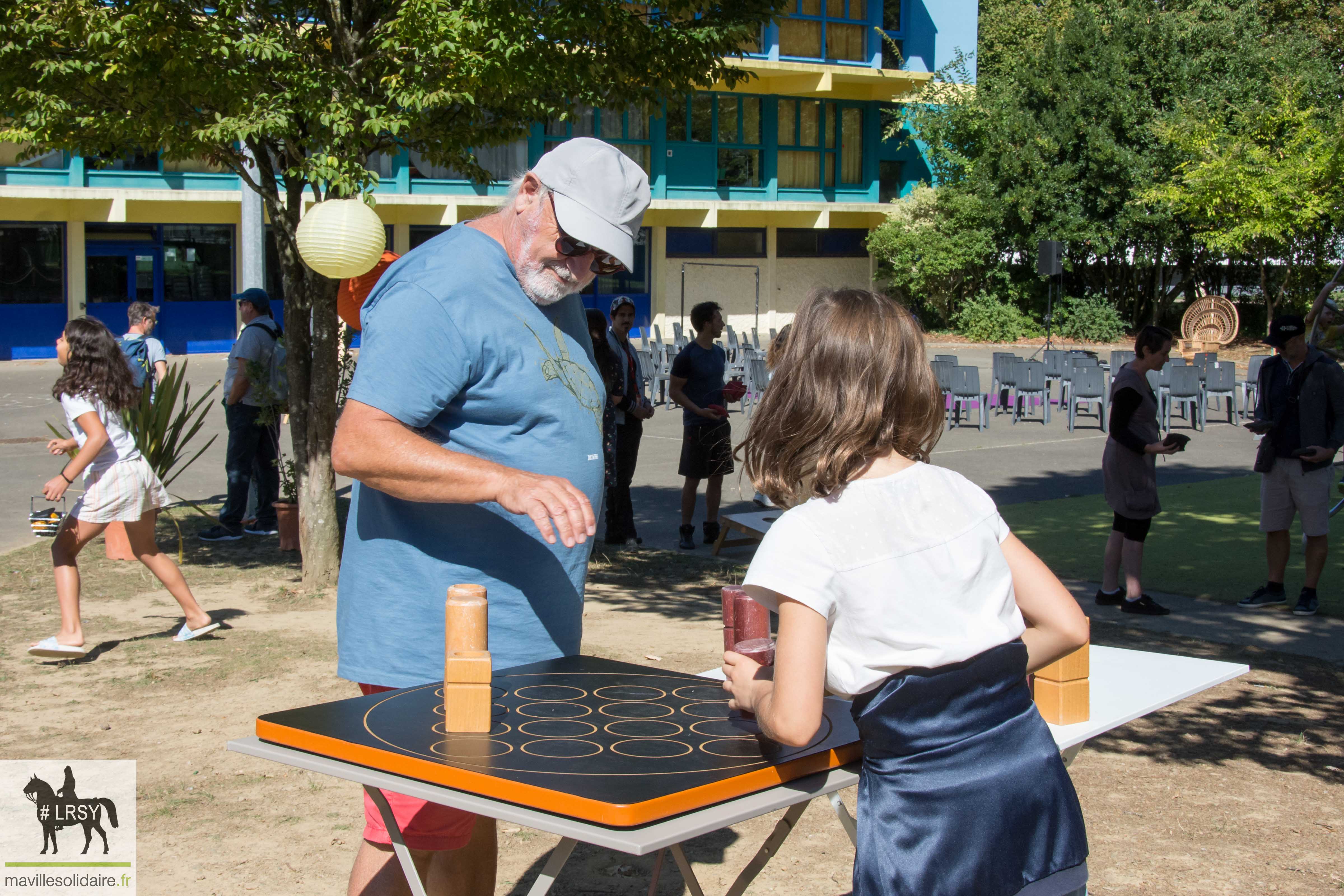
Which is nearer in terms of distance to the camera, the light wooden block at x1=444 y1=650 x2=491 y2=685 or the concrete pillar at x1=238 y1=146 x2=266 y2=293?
the light wooden block at x1=444 y1=650 x2=491 y2=685

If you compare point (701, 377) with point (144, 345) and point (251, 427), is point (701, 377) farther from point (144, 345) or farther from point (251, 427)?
point (144, 345)

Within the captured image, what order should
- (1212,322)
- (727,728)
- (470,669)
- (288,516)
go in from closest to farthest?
(470,669) < (727,728) < (288,516) < (1212,322)

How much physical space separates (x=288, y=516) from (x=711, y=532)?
3.10 metres

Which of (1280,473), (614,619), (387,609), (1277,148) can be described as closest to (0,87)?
(614,619)

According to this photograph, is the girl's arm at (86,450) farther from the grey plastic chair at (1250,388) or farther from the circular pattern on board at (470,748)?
the grey plastic chair at (1250,388)

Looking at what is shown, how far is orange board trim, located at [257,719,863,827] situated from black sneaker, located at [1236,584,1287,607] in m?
6.41

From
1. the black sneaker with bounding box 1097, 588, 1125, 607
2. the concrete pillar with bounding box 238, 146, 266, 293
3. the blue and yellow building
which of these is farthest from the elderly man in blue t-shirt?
the blue and yellow building

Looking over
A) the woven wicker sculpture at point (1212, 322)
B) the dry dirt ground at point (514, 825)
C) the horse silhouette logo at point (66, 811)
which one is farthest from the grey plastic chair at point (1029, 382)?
the horse silhouette logo at point (66, 811)

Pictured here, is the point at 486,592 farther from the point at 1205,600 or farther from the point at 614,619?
the point at 1205,600

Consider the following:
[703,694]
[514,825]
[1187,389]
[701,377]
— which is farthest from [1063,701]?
[1187,389]

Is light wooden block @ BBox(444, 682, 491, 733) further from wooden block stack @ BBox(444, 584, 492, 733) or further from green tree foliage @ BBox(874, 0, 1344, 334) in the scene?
green tree foliage @ BBox(874, 0, 1344, 334)

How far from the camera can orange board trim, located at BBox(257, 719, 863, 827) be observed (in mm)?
1912

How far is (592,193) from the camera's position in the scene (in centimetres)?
266

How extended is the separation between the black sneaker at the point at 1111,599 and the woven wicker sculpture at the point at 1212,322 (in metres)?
23.3
